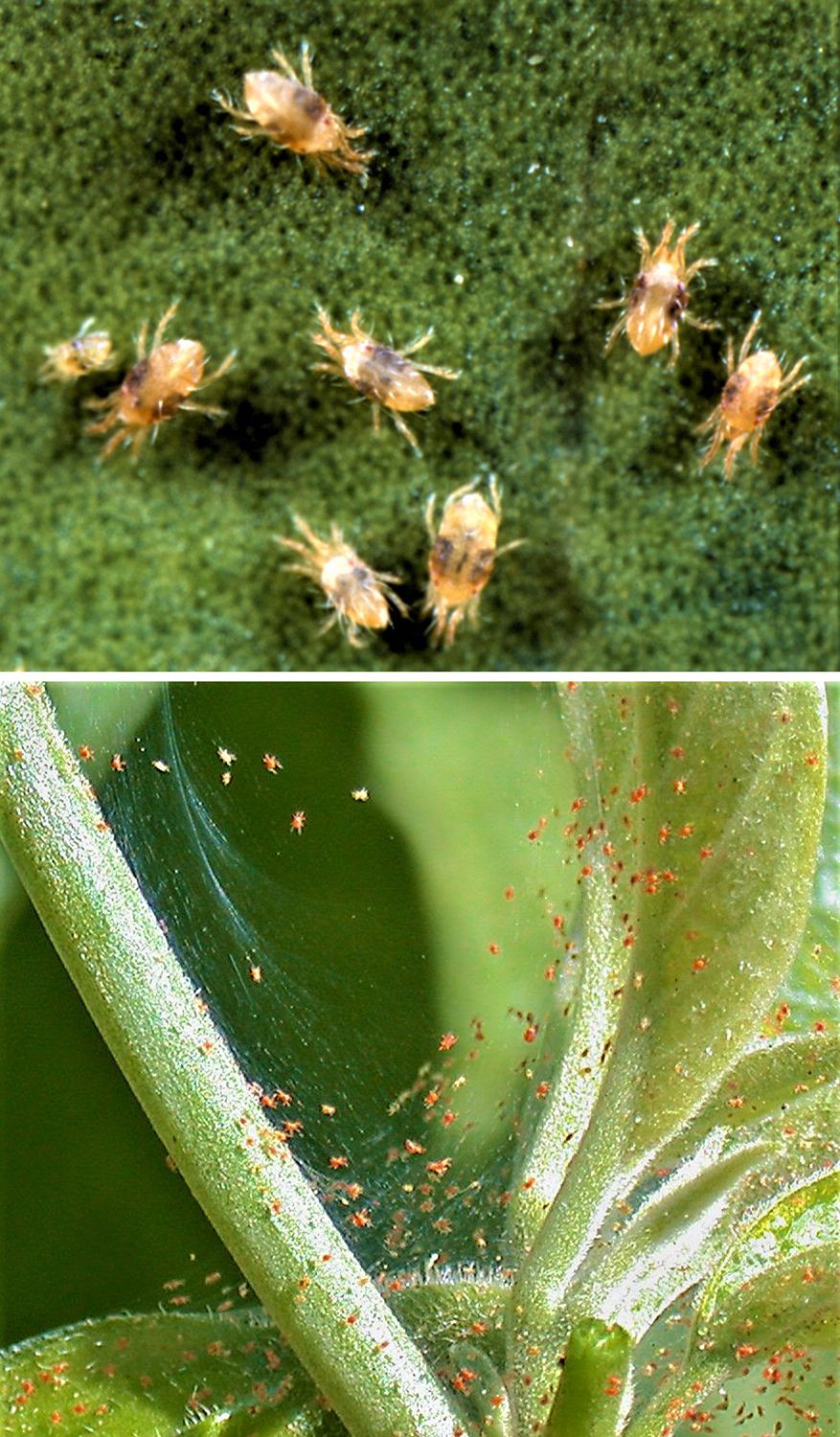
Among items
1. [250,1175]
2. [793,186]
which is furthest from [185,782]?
[793,186]

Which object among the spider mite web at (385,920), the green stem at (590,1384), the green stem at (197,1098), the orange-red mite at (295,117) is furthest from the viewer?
the orange-red mite at (295,117)

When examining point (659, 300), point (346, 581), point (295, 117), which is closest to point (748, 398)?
point (659, 300)

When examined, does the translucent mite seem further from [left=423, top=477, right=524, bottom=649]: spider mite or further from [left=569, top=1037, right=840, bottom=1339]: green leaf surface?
[left=569, top=1037, right=840, bottom=1339]: green leaf surface

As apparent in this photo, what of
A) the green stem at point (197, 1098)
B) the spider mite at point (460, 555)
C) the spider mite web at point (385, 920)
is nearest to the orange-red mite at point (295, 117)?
the spider mite at point (460, 555)

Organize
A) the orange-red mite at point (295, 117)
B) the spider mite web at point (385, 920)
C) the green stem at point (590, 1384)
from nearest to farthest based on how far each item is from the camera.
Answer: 1. the green stem at point (590, 1384)
2. the spider mite web at point (385, 920)
3. the orange-red mite at point (295, 117)

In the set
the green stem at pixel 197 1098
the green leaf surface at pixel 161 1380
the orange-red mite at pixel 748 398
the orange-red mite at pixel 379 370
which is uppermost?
the orange-red mite at pixel 748 398

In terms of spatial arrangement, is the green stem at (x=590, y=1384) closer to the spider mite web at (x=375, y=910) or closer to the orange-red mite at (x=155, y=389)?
the spider mite web at (x=375, y=910)

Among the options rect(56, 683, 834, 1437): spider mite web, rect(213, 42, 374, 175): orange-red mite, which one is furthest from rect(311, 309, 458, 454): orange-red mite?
rect(56, 683, 834, 1437): spider mite web
